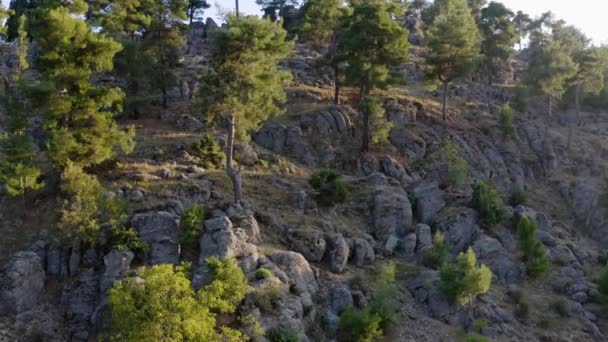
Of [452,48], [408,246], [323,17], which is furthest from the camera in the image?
[323,17]

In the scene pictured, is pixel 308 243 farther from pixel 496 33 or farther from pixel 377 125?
pixel 496 33

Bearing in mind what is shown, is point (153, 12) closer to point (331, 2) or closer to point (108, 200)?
point (331, 2)

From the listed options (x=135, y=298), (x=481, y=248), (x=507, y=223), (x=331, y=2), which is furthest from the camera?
(x=331, y=2)

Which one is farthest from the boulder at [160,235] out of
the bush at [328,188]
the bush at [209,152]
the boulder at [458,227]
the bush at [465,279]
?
the boulder at [458,227]

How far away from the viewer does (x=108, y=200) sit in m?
24.7

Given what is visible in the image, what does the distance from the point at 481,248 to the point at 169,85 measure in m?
28.7

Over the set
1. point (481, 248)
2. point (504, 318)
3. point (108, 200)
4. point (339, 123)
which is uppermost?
point (339, 123)

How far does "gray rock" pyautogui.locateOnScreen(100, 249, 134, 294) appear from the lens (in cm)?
2267

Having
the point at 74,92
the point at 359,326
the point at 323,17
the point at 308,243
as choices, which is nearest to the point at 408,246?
the point at 308,243

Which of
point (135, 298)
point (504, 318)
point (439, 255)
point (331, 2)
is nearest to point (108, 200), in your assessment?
point (135, 298)

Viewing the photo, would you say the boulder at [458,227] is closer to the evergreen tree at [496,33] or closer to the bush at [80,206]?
the bush at [80,206]

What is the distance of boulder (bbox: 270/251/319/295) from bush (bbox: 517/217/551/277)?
604 inches

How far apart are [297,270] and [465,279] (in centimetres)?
862

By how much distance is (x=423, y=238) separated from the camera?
3284cm
